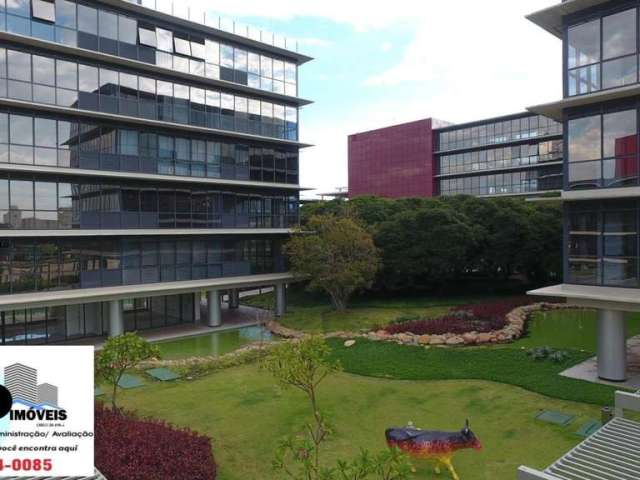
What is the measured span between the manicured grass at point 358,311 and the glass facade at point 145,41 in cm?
1327

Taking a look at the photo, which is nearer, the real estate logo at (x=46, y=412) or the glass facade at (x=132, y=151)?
the real estate logo at (x=46, y=412)

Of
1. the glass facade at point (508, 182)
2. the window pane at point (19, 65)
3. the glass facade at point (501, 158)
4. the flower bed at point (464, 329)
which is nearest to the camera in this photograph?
the flower bed at point (464, 329)

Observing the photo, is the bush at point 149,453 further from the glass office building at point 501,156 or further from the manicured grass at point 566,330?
the glass office building at point 501,156

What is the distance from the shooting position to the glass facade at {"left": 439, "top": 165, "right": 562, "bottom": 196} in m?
53.2

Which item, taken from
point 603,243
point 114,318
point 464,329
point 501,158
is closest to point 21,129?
point 114,318

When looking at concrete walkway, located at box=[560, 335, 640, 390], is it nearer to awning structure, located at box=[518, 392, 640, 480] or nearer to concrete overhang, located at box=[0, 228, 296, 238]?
awning structure, located at box=[518, 392, 640, 480]

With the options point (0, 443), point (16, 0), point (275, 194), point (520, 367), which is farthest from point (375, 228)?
point (0, 443)

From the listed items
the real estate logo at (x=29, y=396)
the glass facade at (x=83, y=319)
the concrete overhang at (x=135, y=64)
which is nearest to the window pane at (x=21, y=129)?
the concrete overhang at (x=135, y=64)

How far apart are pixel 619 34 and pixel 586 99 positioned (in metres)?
1.93

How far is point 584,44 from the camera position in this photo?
15.1 metres

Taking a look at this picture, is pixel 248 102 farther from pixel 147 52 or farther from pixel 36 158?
pixel 36 158

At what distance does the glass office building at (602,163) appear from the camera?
1433 centimetres

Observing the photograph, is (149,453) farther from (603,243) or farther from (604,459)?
(603,243)

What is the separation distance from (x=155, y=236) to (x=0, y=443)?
1940 centimetres
